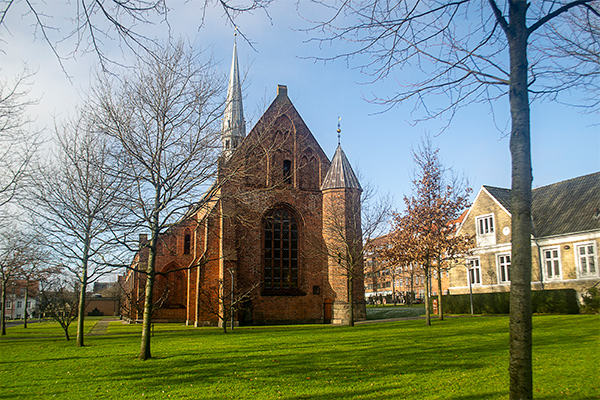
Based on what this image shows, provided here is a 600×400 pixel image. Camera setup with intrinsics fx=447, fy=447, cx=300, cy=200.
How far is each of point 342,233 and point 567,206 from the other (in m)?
14.5

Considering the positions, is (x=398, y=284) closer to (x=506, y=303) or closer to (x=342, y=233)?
(x=506, y=303)

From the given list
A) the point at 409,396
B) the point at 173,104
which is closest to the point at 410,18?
the point at 409,396

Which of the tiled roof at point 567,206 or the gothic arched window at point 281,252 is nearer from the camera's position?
the tiled roof at point 567,206

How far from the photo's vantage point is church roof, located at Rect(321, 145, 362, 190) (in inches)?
1160

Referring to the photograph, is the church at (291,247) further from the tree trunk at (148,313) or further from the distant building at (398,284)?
the tree trunk at (148,313)

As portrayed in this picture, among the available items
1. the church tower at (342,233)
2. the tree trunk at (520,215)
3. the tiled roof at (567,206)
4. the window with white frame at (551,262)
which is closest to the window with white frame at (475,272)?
the tiled roof at (567,206)

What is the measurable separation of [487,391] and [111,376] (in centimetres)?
763

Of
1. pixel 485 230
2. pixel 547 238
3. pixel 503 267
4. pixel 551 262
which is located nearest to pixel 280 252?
pixel 485 230

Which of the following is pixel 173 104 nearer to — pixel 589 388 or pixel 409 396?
pixel 409 396

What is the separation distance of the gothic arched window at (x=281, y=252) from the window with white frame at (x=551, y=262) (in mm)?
15529

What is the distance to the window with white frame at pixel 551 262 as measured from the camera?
27000 mm

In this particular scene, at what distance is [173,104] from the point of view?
43.0ft

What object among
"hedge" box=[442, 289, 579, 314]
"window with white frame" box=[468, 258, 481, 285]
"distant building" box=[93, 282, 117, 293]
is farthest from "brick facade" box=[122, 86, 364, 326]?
"distant building" box=[93, 282, 117, 293]

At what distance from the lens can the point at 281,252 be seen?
28.9 meters
